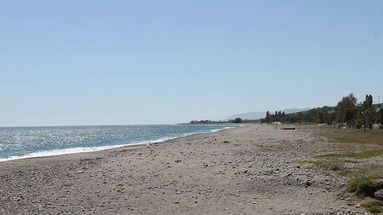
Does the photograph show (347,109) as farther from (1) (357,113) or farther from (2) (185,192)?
(2) (185,192)

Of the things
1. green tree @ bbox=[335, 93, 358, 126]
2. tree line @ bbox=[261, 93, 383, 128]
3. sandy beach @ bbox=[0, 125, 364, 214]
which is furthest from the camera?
green tree @ bbox=[335, 93, 358, 126]

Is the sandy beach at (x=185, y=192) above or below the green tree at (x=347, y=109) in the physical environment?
below

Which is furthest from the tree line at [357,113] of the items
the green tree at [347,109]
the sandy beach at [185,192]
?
the sandy beach at [185,192]

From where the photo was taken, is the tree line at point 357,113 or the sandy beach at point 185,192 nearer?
the sandy beach at point 185,192

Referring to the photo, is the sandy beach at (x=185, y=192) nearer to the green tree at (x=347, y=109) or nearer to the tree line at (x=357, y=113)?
the tree line at (x=357, y=113)

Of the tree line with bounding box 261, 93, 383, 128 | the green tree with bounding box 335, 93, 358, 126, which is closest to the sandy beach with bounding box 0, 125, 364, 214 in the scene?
the tree line with bounding box 261, 93, 383, 128

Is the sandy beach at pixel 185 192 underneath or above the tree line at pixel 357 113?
underneath

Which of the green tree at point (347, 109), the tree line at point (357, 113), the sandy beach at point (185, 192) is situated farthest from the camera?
the green tree at point (347, 109)

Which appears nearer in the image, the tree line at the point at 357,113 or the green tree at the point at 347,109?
the tree line at the point at 357,113

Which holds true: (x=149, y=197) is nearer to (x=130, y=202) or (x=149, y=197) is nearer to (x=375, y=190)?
(x=130, y=202)

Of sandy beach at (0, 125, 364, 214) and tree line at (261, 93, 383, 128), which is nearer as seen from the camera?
sandy beach at (0, 125, 364, 214)

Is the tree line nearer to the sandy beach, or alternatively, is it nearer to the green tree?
the green tree

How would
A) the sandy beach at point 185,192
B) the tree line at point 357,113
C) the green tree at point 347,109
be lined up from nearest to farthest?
the sandy beach at point 185,192, the tree line at point 357,113, the green tree at point 347,109

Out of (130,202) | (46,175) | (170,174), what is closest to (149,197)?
(130,202)
